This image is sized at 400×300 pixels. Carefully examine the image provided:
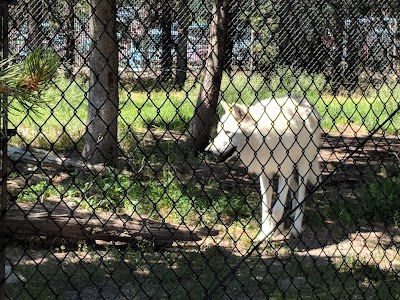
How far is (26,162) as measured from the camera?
6.52 metres

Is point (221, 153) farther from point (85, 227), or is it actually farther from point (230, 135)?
point (85, 227)

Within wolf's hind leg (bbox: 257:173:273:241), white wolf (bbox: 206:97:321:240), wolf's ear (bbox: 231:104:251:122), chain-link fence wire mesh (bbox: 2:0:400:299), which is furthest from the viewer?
wolf's hind leg (bbox: 257:173:273:241)

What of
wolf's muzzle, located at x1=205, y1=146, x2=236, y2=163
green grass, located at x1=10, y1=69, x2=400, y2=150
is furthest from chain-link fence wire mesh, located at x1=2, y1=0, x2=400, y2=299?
green grass, located at x1=10, y1=69, x2=400, y2=150

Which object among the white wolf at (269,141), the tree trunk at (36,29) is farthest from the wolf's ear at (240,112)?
the tree trunk at (36,29)

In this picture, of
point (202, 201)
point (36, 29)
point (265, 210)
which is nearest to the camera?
point (36, 29)

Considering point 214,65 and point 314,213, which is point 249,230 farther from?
point 214,65

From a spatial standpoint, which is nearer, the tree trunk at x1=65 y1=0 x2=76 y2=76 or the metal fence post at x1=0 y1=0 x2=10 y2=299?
the metal fence post at x1=0 y1=0 x2=10 y2=299

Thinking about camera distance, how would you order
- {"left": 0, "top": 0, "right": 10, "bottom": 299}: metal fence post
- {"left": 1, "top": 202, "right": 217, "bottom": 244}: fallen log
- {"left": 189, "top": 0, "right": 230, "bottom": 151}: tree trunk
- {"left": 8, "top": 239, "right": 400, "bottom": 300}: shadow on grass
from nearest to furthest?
{"left": 0, "top": 0, "right": 10, "bottom": 299}: metal fence post, {"left": 8, "top": 239, "right": 400, "bottom": 300}: shadow on grass, {"left": 1, "top": 202, "right": 217, "bottom": 244}: fallen log, {"left": 189, "top": 0, "right": 230, "bottom": 151}: tree trunk

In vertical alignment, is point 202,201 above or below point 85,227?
above

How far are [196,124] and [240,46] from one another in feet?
7.77

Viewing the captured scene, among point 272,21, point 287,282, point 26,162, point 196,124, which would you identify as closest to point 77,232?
point 287,282

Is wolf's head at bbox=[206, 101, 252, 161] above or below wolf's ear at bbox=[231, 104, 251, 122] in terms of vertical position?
below

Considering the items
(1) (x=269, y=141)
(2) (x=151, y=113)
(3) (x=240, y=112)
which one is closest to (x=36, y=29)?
(3) (x=240, y=112)

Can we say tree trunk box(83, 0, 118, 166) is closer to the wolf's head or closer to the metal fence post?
the wolf's head
